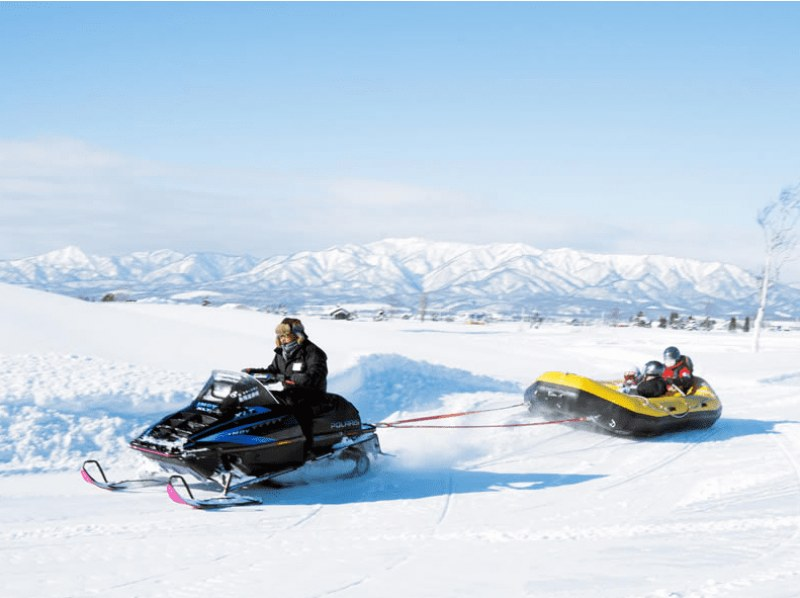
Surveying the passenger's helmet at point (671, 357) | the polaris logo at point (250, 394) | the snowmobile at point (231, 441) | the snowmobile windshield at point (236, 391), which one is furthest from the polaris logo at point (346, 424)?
the passenger's helmet at point (671, 357)

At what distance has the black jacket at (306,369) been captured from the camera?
7.27m

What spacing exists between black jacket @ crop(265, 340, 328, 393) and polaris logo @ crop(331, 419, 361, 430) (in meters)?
0.36

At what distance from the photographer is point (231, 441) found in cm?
651

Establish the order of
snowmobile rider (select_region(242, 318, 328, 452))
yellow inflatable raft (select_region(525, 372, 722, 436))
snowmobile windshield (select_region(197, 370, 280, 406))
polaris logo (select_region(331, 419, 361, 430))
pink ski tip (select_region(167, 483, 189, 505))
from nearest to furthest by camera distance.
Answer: pink ski tip (select_region(167, 483, 189, 505))
snowmobile windshield (select_region(197, 370, 280, 406))
snowmobile rider (select_region(242, 318, 328, 452))
polaris logo (select_region(331, 419, 361, 430))
yellow inflatable raft (select_region(525, 372, 722, 436))

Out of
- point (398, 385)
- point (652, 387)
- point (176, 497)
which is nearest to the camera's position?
point (176, 497)

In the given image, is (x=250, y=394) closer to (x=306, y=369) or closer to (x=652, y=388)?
(x=306, y=369)

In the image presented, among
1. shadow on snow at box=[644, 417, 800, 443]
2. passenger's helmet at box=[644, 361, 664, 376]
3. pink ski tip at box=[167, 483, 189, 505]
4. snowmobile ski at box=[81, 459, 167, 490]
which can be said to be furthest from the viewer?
passenger's helmet at box=[644, 361, 664, 376]

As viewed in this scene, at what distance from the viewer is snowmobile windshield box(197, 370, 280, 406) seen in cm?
687

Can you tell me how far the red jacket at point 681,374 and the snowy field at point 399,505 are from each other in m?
0.76

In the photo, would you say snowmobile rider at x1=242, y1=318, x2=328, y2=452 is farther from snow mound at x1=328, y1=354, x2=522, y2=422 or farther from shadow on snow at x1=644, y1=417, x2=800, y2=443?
shadow on snow at x1=644, y1=417, x2=800, y2=443

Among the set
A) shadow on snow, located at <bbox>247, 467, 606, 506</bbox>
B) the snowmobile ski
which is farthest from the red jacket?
the snowmobile ski

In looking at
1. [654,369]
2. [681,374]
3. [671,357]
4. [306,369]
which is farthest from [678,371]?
[306,369]

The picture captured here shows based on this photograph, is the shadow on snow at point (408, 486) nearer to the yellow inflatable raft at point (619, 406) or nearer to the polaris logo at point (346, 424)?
the polaris logo at point (346, 424)

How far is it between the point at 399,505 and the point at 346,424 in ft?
3.89
